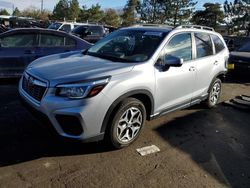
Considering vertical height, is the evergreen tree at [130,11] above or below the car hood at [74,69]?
above

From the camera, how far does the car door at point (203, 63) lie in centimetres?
559

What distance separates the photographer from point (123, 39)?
5215 mm

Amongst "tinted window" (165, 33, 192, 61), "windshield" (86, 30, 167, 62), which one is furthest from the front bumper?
"tinted window" (165, 33, 192, 61)

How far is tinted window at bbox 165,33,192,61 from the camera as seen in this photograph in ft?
16.1

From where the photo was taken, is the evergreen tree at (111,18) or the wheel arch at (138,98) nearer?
the wheel arch at (138,98)

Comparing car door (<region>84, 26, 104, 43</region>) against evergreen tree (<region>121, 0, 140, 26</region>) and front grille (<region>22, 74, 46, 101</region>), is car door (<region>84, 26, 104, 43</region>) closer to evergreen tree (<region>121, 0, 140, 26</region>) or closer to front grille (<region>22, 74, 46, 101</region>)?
front grille (<region>22, 74, 46, 101</region>)

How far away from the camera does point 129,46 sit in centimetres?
494

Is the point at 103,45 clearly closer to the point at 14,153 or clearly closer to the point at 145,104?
the point at 145,104

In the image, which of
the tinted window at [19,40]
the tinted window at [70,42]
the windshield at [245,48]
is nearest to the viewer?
the tinted window at [19,40]

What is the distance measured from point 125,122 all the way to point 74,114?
864 mm

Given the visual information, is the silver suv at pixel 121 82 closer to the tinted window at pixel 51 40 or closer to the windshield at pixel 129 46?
the windshield at pixel 129 46

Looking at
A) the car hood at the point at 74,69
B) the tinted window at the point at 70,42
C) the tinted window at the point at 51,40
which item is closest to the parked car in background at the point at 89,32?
the tinted window at the point at 70,42

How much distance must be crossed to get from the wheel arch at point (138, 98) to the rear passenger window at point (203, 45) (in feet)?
5.12

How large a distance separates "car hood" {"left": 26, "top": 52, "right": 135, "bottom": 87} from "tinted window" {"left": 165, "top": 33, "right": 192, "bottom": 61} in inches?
34.7
